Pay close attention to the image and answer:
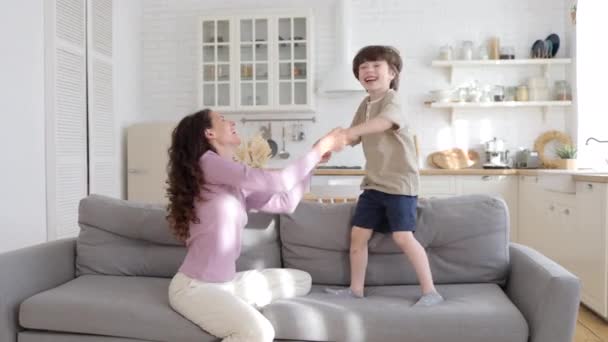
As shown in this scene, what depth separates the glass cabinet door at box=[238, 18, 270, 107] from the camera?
217 inches

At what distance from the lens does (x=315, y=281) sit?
244 centimetres

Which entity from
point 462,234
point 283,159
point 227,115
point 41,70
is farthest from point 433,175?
point 41,70

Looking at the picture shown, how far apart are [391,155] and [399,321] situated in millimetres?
718

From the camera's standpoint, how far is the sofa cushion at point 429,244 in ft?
7.71

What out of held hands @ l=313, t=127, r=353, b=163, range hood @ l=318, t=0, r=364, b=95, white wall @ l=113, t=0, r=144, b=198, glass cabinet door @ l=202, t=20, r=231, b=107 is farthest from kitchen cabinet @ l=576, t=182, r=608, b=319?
white wall @ l=113, t=0, r=144, b=198

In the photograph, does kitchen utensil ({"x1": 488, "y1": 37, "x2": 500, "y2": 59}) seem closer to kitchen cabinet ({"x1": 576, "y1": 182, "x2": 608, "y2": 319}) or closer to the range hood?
the range hood

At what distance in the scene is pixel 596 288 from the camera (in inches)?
132

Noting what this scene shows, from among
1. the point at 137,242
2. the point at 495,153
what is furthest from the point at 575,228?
the point at 137,242

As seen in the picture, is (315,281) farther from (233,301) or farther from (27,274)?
(27,274)

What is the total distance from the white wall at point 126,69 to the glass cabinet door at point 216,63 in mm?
739

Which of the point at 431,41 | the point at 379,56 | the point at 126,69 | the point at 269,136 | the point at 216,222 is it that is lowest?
the point at 216,222

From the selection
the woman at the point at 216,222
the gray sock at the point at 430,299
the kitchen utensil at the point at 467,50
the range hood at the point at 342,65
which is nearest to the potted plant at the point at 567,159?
the kitchen utensil at the point at 467,50

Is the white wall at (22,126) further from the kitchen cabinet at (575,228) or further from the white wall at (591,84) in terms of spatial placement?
the white wall at (591,84)

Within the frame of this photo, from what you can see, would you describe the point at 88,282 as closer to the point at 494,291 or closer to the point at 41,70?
the point at 494,291
